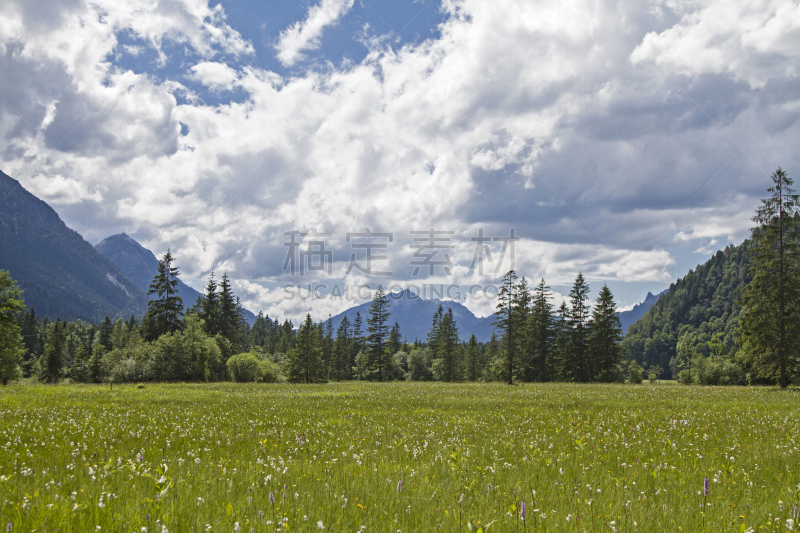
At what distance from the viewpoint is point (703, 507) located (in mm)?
4641

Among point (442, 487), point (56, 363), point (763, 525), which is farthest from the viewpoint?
point (56, 363)

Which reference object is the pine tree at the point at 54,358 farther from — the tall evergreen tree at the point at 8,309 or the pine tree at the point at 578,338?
the pine tree at the point at 578,338

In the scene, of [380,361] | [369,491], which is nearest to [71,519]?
[369,491]

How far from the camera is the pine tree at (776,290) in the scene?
111 ft

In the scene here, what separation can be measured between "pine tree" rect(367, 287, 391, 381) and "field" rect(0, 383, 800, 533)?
8899 cm

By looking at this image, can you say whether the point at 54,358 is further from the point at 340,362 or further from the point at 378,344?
the point at 378,344

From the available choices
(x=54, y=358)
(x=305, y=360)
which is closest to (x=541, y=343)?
(x=305, y=360)

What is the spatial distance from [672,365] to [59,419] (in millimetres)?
229278

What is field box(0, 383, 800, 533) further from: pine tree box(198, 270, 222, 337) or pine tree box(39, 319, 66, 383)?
pine tree box(39, 319, 66, 383)

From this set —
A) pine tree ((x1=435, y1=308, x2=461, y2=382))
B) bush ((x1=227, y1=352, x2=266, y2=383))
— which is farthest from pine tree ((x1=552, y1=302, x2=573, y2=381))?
bush ((x1=227, y1=352, x2=266, y2=383))

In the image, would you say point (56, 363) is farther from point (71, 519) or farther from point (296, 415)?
point (71, 519)

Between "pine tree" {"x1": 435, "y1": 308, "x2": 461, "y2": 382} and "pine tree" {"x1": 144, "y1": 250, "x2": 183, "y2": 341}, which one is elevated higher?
"pine tree" {"x1": 144, "y1": 250, "x2": 183, "y2": 341}

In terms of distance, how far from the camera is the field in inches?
→ 173

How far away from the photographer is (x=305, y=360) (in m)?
75.4
